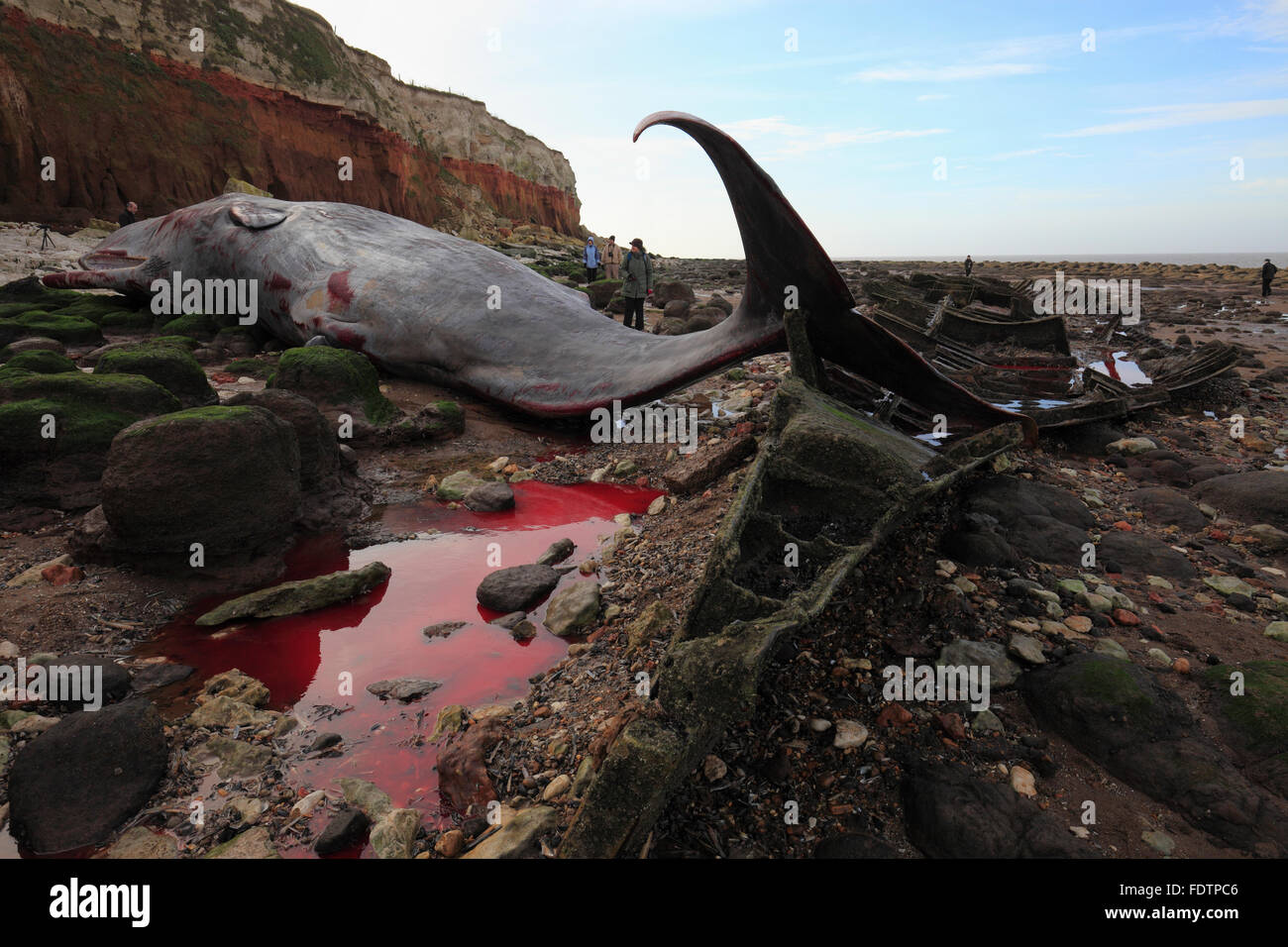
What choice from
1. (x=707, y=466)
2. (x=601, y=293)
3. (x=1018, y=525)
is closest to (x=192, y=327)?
(x=601, y=293)

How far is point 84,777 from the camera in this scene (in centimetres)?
255

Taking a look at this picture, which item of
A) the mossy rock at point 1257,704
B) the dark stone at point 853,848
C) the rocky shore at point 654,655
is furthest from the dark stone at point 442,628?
the mossy rock at point 1257,704

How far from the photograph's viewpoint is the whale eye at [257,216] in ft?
28.4

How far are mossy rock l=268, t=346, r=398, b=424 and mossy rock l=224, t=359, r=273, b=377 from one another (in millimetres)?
1886

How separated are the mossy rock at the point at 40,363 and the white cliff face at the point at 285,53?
71.4ft

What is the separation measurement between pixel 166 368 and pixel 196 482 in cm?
287

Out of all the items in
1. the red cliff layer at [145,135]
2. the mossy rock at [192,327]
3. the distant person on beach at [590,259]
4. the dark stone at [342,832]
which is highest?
the red cliff layer at [145,135]

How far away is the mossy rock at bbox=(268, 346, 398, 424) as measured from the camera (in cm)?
636

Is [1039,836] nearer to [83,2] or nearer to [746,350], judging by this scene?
[746,350]

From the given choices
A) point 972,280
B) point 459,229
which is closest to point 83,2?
point 459,229

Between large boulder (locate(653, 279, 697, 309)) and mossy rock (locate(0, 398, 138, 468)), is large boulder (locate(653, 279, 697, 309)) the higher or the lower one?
the higher one

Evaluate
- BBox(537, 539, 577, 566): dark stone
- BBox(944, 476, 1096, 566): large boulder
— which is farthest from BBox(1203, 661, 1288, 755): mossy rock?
BBox(537, 539, 577, 566): dark stone

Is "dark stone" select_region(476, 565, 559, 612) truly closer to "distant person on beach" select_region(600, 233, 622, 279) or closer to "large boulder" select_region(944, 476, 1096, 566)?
"large boulder" select_region(944, 476, 1096, 566)

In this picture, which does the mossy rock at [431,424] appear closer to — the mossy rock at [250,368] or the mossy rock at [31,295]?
the mossy rock at [250,368]
